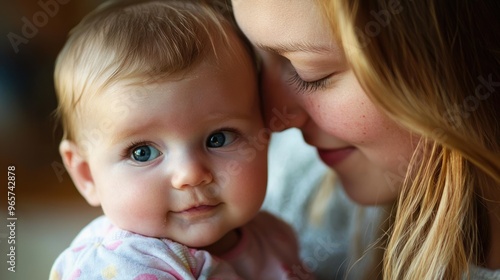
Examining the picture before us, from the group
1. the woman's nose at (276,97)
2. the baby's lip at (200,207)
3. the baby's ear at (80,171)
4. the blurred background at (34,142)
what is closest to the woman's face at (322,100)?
the woman's nose at (276,97)

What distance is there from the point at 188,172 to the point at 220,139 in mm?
83

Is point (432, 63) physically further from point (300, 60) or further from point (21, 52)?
point (21, 52)

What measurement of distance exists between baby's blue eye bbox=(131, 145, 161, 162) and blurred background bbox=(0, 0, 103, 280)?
311 mm

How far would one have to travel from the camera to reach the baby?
874 mm

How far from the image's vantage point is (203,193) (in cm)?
90

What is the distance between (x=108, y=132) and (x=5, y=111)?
3.10 ft

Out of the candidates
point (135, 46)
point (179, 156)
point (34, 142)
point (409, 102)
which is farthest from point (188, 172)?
point (34, 142)

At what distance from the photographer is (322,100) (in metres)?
0.98

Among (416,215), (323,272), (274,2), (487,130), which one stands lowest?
(323,272)

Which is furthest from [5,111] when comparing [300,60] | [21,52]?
[300,60]

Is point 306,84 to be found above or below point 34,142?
above

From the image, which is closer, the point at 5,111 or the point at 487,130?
the point at 487,130

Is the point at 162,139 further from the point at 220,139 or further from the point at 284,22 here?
the point at 284,22

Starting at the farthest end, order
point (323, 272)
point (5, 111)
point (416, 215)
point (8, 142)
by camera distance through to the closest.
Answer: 1. point (5, 111)
2. point (8, 142)
3. point (323, 272)
4. point (416, 215)
